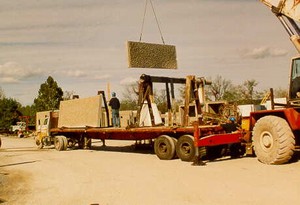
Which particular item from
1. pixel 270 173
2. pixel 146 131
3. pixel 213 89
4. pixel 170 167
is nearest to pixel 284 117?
pixel 270 173

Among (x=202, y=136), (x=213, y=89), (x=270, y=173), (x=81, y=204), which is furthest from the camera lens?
(x=213, y=89)

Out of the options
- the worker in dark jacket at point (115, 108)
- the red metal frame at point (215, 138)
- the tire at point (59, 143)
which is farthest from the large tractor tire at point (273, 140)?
the tire at point (59, 143)

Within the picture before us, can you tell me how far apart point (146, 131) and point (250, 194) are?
697 centimetres

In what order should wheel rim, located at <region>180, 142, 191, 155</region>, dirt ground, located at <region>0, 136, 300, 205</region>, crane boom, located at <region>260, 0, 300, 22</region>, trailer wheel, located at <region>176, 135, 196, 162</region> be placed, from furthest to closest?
1. wheel rim, located at <region>180, 142, 191, 155</region>
2. trailer wheel, located at <region>176, 135, 196, 162</region>
3. crane boom, located at <region>260, 0, 300, 22</region>
4. dirt ground, located at <region>0, 136, 300, 205</region>

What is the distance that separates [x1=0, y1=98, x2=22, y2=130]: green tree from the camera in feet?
168

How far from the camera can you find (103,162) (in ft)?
41.9

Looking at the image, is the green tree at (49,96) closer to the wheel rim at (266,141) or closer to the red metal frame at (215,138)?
the red metal frame at (215,138)

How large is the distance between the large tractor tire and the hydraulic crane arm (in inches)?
81.1

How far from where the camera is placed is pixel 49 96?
58.7 metres

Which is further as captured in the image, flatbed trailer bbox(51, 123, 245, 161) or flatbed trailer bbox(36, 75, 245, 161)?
flatbed trailer bbox(36, 75, 245, 161)

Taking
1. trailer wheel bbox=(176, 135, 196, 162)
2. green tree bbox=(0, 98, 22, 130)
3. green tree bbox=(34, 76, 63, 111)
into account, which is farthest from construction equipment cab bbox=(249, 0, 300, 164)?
green tree bbox=(34, 76, 63, 111)

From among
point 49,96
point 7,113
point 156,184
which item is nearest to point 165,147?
point 156,184

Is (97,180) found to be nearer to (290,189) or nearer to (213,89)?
(290,189)

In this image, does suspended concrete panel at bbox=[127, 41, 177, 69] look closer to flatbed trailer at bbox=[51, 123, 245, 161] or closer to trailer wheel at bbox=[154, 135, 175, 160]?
flatbed trailer at bbox=[51, 123, 245, 161]
